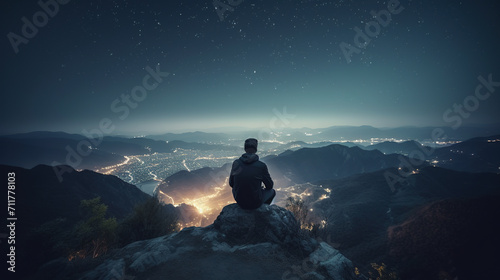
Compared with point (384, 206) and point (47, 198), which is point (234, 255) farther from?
point (384, 206)

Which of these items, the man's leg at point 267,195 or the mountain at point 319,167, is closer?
the man's leg at point 267,195

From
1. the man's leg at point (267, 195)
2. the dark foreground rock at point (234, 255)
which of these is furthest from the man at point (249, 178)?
the dark foreground rock at point (234, 255)

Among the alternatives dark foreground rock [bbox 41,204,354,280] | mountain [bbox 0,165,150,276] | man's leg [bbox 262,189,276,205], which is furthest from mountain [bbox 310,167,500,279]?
mountain [bbox 0,165,150,276]

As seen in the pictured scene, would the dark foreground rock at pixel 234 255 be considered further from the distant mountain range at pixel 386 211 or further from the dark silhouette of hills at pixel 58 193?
the dark silhouette of hills at pixel 58 193

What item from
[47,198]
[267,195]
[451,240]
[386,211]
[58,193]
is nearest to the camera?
[267,195]

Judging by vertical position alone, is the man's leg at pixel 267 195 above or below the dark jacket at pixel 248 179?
below

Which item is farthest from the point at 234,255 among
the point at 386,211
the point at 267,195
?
the point at 386,211
